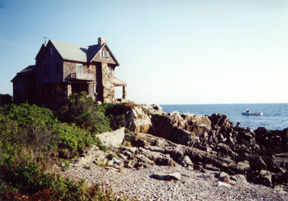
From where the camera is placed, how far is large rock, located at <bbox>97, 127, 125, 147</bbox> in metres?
19.1

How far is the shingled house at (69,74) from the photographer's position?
106 ft

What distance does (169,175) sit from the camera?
12.9m

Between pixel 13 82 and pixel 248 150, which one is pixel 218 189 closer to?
pixel 248 150

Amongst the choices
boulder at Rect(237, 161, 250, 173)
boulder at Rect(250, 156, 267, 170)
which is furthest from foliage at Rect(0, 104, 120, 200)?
boulder at Rect(250, 156, 267, 170)

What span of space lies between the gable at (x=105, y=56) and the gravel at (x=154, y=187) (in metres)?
24.6

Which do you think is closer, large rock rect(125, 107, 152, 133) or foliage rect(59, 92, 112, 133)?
foliage rect(59, 92, 112, 133)

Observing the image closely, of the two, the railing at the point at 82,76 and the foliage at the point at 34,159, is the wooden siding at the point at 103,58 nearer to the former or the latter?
the railing at the point at 82,76

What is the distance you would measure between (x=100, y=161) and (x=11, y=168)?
6.36 m

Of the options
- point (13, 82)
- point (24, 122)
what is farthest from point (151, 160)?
point (13, 82)

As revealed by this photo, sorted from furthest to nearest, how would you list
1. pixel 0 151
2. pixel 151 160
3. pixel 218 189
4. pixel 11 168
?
pixel 151 160 → pixel 218 189 → pixel 0 151 → pixel 11 168

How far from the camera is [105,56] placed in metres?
36.1

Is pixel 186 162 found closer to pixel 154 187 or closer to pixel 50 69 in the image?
pixel 154 187

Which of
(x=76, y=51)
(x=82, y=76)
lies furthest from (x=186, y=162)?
(x=76, y=51)

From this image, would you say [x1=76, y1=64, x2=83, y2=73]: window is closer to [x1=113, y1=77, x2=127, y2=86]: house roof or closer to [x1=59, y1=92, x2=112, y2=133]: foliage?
[x1=113, y1=77, x2=127, y2=86]: house roof
